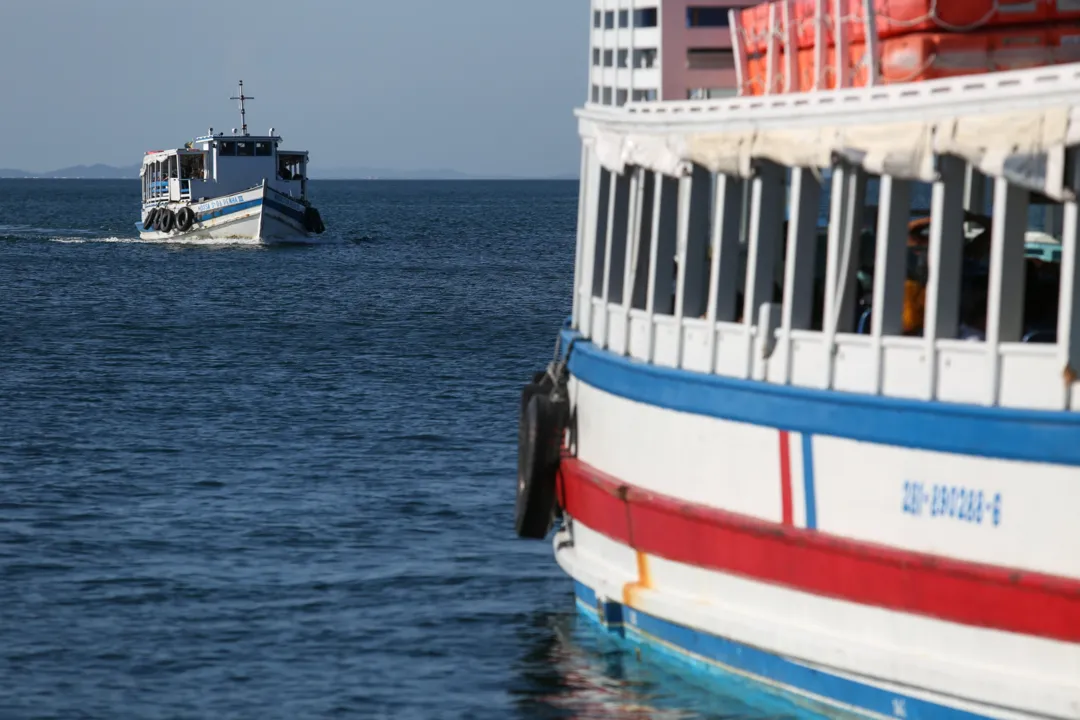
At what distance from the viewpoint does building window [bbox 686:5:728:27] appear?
1309 cm

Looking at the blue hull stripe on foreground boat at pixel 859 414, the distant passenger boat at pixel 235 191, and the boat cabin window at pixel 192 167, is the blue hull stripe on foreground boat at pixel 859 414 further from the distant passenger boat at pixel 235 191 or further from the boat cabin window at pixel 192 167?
the boat cabin window at pixel 192 167

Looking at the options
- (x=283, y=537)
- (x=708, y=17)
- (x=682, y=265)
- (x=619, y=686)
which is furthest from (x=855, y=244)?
(x=283, y=537)

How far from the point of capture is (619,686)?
44.1ft

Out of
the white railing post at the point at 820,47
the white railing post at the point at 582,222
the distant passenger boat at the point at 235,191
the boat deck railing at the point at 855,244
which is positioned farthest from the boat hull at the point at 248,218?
the white railing post at the point at 820,47

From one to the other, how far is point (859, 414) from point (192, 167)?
69015mm

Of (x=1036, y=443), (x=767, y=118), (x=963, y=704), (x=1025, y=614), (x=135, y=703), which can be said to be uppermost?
(x=767, y=118)

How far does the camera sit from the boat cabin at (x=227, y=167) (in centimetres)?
7456

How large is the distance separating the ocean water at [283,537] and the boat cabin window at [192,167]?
101ft

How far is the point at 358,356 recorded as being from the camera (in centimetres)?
3825

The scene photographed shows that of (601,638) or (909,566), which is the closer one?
(909,566)

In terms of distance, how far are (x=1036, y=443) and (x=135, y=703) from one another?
768 cm

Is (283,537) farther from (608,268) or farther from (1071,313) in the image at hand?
(1071,313)

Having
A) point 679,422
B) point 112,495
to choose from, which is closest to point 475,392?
point 112,495

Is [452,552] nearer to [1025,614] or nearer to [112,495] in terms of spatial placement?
[112,495]
